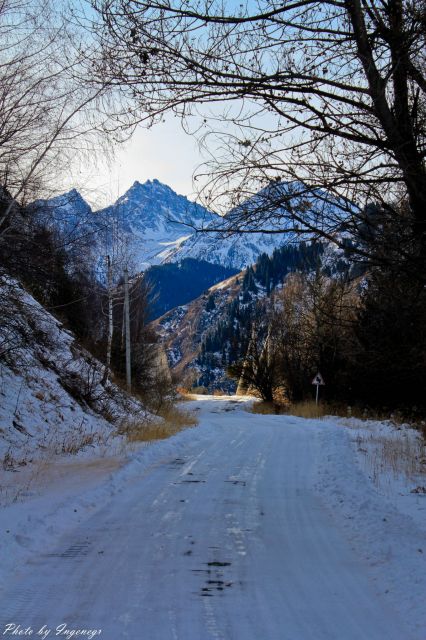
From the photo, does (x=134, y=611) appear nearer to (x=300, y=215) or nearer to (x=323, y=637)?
(x=323, y=637)

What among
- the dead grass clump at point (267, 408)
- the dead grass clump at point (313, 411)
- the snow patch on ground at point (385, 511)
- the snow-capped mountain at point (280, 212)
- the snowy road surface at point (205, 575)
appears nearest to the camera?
the snowy road surface at point (205, 575)

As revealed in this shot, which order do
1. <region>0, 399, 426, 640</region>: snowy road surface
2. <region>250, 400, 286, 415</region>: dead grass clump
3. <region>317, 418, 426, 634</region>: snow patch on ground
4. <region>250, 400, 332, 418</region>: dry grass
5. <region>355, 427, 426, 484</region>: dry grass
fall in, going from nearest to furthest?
<region>0, 399, 426, 640</region>: snowy road surface < <region>317, 418, 426, 634</region>: snow patch on ground < <region>355, 427, 426, 484</region>: dry grass < <region>250, 400, 332, 418</region>: dry grass < <region>250, 400, 286, 415</region>: dead grass clump

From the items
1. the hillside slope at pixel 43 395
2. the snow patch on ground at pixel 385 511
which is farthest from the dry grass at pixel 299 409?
the snow patch on ground at pixel 385 511

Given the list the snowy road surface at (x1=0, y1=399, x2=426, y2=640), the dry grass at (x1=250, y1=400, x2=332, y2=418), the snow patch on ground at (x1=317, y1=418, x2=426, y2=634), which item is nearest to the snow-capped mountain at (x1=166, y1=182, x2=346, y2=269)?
the snowy road surface at (x1=0, y1=399, x2=426, y2=640)

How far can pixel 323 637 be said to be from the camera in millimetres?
3111

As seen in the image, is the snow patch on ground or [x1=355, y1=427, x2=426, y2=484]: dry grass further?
[x1=355, y1=427, x2=426, y2=484]: dry grass

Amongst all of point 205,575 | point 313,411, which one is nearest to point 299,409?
point 313,411

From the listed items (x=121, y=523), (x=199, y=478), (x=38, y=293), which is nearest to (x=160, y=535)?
(x=121, y=523)

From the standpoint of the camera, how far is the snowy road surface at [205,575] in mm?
3250

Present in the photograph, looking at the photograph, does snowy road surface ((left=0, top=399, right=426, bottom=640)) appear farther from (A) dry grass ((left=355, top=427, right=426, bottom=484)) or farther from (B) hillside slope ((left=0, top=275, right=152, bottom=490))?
(B) hillside slope ((left=0, top=275, right=152, bottom=490))

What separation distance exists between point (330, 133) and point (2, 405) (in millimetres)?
8037

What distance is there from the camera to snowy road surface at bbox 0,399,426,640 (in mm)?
3250

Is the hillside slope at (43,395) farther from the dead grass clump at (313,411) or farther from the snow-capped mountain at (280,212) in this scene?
the dead grass clump at (313,411)

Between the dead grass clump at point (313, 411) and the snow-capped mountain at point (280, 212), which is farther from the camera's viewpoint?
the dead grass clump at point (313, 411)
